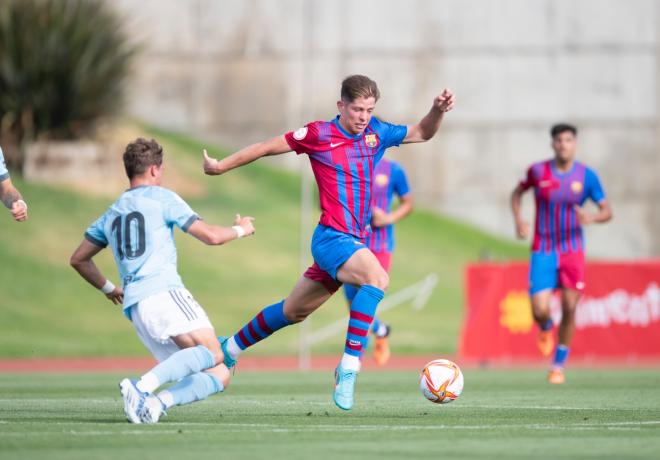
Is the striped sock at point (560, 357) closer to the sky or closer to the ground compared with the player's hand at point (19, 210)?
closer to the ground

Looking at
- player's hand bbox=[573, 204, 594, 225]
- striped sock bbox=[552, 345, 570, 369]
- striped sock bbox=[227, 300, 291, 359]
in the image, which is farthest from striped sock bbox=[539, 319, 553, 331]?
striped sock bbox=[227, 300, 291, 359]

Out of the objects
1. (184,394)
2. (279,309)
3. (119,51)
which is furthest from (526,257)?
(184,394)

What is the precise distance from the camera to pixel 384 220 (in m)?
13.4

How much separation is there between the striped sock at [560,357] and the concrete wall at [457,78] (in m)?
16.4

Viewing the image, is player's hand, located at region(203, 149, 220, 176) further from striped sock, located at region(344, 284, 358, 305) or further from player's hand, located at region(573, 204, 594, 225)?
player's hand, located at region(573, 204, 594, 225)

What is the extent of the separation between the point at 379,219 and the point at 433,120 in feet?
14.0

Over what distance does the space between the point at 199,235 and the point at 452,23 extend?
23.1 m

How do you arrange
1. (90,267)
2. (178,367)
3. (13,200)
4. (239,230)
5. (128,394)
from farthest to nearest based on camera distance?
(13,200), (90,267), (239,230), (178,367), (128,394)

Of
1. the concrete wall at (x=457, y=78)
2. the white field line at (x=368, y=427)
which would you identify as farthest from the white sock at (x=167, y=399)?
the concrete wall at (x=457, y=78)

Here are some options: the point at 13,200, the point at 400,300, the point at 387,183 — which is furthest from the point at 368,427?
the point at 400,300

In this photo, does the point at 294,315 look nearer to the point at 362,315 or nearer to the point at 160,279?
the point at 362,315

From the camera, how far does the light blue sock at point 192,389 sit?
7.50 metres

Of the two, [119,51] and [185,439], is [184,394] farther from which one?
[119,51]

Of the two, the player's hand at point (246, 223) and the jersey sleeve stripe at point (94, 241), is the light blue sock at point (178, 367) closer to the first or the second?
the player's hand at point (246, 223)
